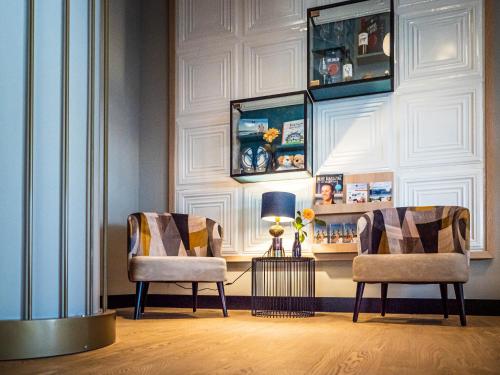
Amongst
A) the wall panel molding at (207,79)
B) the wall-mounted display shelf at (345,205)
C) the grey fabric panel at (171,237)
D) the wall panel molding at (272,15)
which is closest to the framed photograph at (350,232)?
the wall-mounted display shelf at (345,205)

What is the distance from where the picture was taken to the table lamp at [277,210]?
4043 millimetres

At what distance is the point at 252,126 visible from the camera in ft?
15.0

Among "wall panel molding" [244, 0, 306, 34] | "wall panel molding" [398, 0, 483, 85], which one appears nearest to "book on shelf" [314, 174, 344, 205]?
"wall panel molding" [398, 0, 483, 85]

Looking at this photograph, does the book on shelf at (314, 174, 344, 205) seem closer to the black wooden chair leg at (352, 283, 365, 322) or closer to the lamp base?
the lamp base

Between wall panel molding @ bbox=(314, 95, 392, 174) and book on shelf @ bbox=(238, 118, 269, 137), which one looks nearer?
wall panel molding @ bbox=(314, 95, 392, 174)

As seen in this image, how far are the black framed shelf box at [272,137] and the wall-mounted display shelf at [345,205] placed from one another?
0.26m

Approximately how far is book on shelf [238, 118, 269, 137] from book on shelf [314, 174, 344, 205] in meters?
0.64

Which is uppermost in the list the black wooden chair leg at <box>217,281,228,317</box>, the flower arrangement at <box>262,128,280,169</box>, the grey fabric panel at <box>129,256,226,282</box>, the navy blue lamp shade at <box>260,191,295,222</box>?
the flower arrangement at <box>262,128,280,169</box>

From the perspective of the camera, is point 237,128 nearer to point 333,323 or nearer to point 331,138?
point 331,138

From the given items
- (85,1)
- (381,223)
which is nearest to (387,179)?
(381,223)

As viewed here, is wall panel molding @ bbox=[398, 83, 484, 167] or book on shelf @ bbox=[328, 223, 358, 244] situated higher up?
wall panel molding @ bbox=[398, 83, 484, 167]

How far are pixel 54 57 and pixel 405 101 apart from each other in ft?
9.56

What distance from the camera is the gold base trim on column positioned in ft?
5.73

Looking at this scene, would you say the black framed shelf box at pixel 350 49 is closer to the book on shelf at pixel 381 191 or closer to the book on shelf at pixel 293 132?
the book on shelf at pixel 293 132
